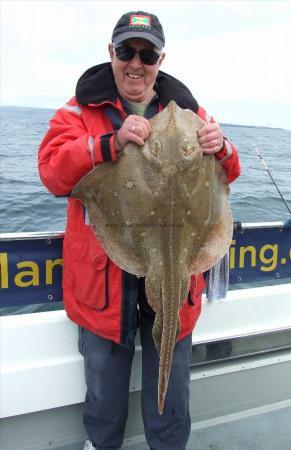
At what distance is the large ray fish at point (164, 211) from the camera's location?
2.00 m

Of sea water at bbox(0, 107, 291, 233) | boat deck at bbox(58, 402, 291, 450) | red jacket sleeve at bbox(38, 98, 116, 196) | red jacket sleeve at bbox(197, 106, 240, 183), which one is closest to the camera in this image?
red jacket sleeve at bbox(38, 98, 116, 196)

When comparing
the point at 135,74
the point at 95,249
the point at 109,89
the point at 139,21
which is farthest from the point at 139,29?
the point at 95,249

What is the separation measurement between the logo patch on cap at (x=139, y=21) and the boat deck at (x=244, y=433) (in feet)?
9.21

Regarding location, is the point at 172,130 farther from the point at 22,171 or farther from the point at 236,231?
the point at 22,171

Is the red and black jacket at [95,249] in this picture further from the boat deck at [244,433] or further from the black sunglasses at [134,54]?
the boat deck at [244,433]

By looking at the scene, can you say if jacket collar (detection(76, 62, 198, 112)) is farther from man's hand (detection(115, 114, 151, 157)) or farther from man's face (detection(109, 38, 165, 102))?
man's hand (detection(115, 114, 151, 157))

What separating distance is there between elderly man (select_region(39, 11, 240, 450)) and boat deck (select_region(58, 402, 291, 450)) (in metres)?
0.51

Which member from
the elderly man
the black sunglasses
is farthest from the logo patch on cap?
the black sunglasses

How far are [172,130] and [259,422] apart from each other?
8.40 ft

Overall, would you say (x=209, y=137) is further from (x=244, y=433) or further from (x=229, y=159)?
(x=244, y=433)

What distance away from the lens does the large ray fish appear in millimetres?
2002

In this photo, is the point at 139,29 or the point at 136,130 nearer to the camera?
the point at 136,130

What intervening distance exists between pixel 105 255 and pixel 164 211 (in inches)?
19.7

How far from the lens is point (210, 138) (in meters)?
2.02
